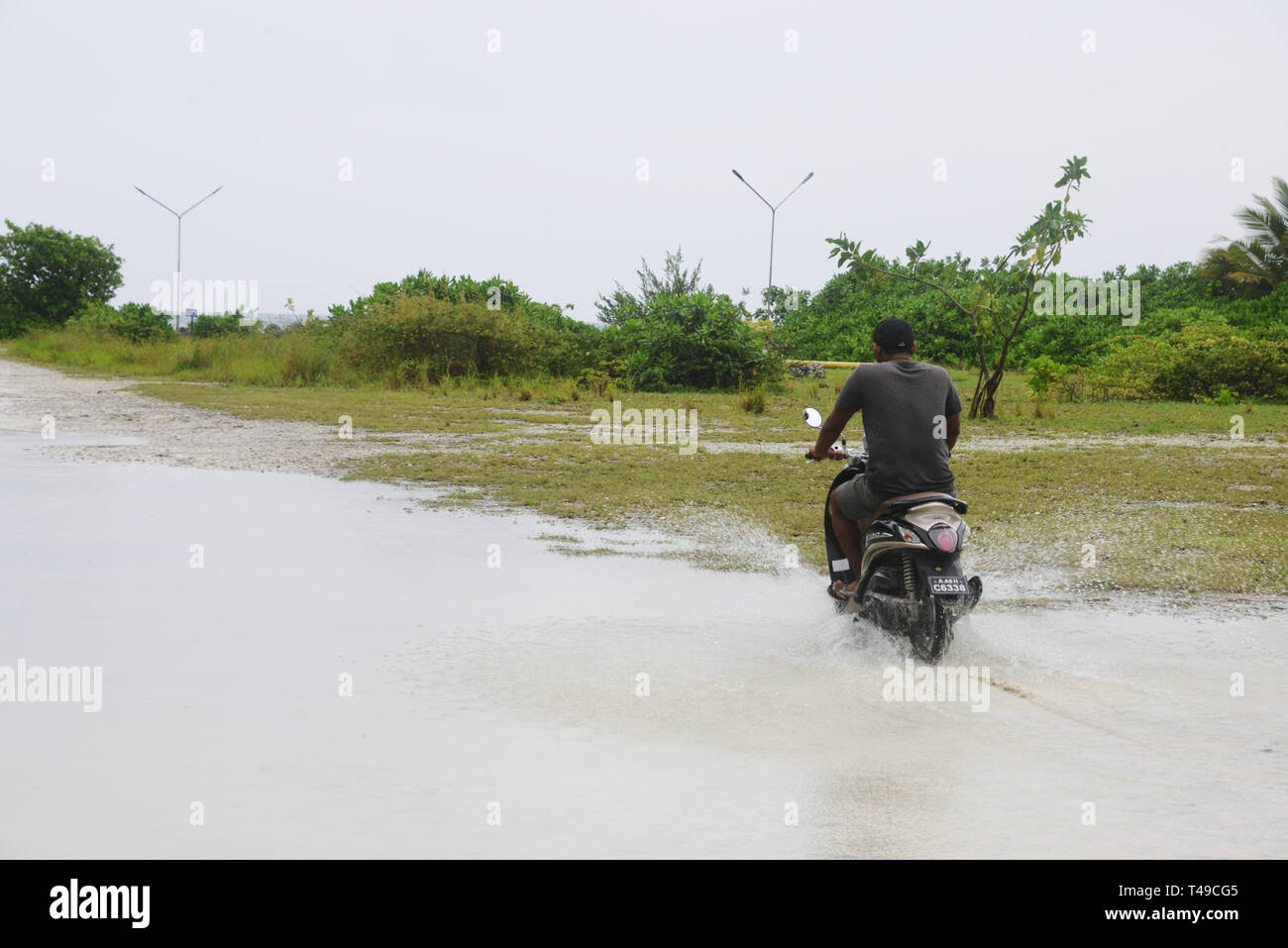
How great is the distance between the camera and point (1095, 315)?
1720 inches

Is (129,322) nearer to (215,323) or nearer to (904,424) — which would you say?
(215,323)

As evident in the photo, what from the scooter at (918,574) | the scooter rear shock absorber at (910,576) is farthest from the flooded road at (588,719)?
the scooter rear shock absorber at (910,576)

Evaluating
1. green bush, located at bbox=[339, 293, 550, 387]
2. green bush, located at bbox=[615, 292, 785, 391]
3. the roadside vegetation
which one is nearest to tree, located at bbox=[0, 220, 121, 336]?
the roadside vegetation

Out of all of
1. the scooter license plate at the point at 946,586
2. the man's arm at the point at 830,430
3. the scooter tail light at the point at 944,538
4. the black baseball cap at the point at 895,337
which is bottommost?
the scooter license plate at the point at 946,586

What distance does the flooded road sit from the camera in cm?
377

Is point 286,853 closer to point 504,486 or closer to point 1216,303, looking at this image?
point 504,486

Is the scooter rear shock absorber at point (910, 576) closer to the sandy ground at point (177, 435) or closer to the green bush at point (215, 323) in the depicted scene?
the sandy ground at point (177, 435)

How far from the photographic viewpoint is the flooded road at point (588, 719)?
3766mm

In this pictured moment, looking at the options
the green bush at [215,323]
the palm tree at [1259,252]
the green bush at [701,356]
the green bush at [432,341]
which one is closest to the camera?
the green bush at [432,341]

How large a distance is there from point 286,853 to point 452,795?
0.64 m

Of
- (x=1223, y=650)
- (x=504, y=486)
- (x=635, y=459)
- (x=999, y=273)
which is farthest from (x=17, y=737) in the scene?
(x=999, y=273)

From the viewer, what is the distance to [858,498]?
6.46m

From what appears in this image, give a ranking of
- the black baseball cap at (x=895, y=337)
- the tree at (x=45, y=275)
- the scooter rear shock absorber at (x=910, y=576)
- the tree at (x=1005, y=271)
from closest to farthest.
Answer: the scooter rear shock absorber at (x=910, y=576) < the black baseball cap at (x=895, y=337) < the tree at (x=1005, y=271) < the tree at (x=45, y=275)

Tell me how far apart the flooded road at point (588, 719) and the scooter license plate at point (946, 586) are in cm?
42
